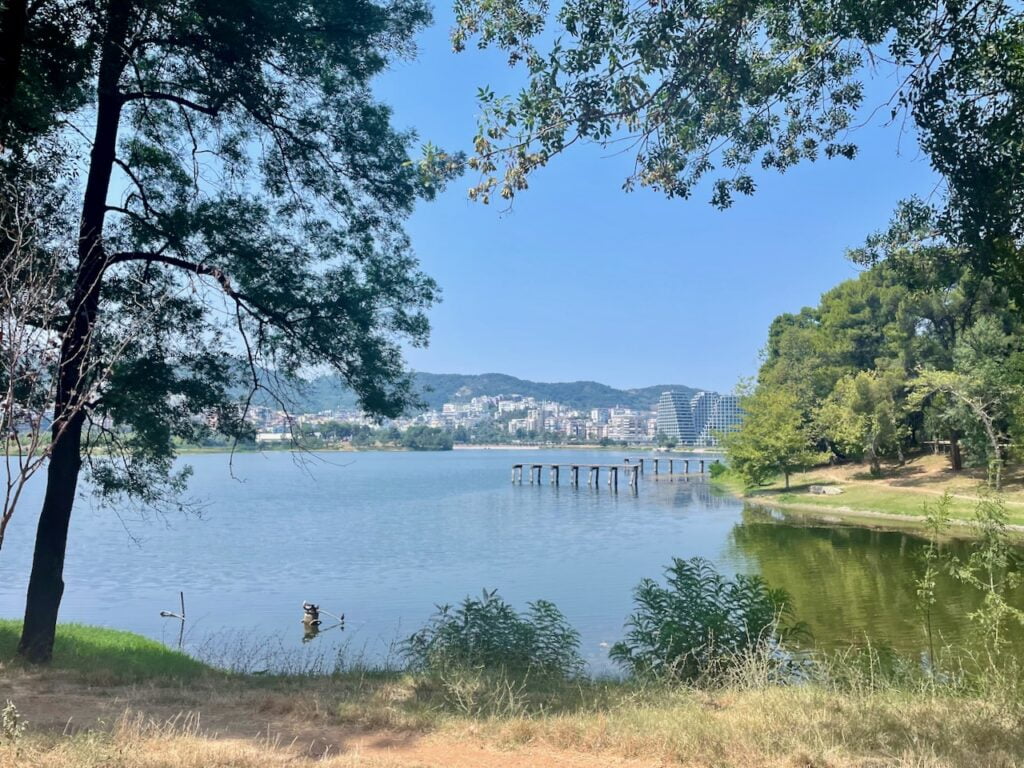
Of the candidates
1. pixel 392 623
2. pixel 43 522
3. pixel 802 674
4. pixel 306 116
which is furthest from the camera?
pixel 392 623

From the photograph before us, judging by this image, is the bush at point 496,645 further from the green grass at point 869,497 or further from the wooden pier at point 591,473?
the wooden pier at point 591,473

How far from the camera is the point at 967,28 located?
6.36 m

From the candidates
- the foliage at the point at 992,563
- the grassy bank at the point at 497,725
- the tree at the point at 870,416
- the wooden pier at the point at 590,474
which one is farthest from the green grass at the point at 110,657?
the wooden pier at the point at 590,474

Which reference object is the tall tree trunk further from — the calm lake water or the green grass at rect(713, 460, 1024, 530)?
the green grass at rect(713, 460, 1024, 530)

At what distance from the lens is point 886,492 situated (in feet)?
140

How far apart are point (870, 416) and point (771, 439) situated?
6.69 metres

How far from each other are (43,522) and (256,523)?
114ft

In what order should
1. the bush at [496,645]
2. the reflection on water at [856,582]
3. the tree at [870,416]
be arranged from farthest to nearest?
the tree at [870,416]
the reflection on water at [856,582]
the bush at [496,645]

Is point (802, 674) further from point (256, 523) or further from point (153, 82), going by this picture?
point (256, 523)

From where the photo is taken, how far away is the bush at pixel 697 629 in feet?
28.1

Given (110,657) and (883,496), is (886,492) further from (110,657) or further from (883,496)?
(110,657)

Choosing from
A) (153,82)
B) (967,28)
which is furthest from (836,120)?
(153,82)

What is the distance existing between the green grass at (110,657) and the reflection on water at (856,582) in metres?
8.31

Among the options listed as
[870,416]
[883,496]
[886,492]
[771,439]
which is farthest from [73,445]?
[771,439]
